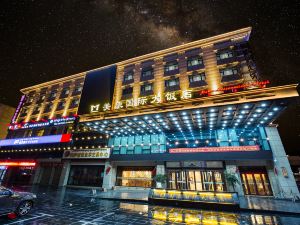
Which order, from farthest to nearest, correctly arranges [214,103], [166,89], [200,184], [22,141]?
[22,141], [166,89], [200,184], [214,103]

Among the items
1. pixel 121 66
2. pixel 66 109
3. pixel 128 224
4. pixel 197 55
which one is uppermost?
pixel 121 66

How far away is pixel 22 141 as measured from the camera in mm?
27578

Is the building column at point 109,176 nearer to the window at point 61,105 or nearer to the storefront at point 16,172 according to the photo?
the storefront at point 16,172

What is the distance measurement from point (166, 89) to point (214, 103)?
1047 cm

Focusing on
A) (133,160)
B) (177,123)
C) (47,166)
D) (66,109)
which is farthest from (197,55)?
(47,166)

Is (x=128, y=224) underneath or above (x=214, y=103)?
underneath

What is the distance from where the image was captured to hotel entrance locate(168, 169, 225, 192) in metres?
17.6

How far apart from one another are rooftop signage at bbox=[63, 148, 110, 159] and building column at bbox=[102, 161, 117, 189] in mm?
1327

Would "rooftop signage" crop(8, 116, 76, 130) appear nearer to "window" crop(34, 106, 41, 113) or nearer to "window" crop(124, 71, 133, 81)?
"window" crop(34, 106, 41, 113)

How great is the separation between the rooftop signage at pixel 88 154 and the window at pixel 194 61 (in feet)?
59.0

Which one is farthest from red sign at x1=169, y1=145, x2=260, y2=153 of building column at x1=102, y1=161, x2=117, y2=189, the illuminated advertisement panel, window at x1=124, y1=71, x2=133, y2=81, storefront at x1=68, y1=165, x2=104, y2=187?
the illuminated advertisement panel

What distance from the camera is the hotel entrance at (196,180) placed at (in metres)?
17.6

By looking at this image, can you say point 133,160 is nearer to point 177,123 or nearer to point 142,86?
point 177,123

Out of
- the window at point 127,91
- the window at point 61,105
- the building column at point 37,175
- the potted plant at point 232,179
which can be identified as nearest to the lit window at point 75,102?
the window at point 61,105
